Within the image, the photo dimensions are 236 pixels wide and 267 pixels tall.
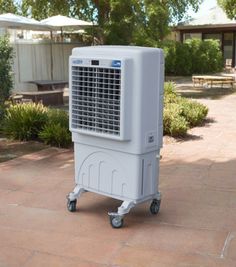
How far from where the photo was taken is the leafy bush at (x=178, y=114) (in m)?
8.89

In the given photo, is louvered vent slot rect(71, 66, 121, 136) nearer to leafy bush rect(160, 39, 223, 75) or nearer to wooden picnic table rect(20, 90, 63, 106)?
wooden picnic table rect(20, 90, 63, 106)

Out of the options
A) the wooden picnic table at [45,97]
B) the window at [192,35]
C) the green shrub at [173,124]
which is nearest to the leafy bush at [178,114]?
the green shrub at [173,124]

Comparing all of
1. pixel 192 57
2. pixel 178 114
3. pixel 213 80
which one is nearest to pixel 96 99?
pixel 178 114

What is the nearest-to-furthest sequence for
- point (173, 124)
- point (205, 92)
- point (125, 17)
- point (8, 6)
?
A: point (173, 124) → point (205, 92) → point (125, 17) → point (8, 6)

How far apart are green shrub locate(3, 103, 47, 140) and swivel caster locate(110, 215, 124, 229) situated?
4.40 m

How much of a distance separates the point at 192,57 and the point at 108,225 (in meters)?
22.3

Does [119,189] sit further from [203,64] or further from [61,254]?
[203,64]

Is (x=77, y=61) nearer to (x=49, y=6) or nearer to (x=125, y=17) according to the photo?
(x=125, y=17)

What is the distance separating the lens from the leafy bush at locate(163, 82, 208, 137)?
8891 millimetres

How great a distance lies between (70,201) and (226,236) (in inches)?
61.0

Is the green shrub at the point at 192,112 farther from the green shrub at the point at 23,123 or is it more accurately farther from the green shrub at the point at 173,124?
the green shrub at the point at 23,123

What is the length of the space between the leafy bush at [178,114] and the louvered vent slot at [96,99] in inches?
173

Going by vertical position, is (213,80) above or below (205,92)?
above

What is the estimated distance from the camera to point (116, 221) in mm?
4430
